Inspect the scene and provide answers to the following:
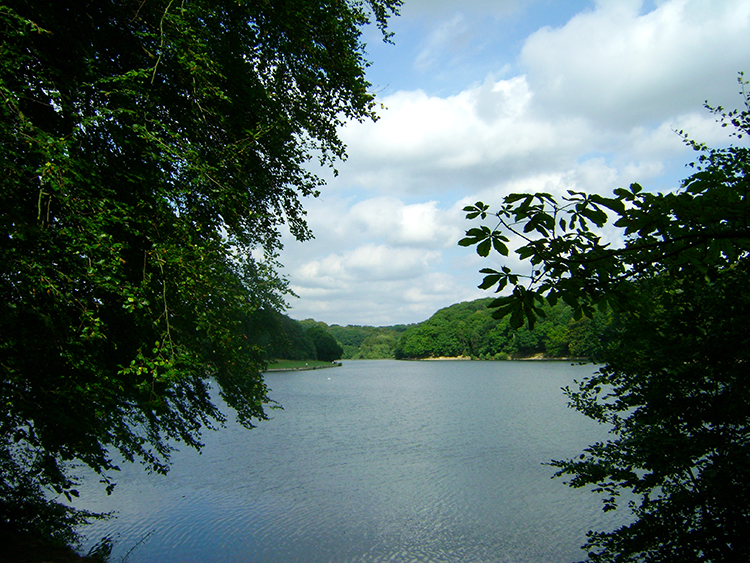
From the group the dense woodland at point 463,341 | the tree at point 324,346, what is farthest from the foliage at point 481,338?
the tree at point 324,346

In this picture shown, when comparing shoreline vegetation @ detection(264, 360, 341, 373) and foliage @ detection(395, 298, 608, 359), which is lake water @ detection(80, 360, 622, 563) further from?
foliage @ detection(395, 298, 608, 359)

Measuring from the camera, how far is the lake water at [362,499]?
9352 millimetres

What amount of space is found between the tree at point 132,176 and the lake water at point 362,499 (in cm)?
408

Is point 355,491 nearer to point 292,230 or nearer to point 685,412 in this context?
point 292,230

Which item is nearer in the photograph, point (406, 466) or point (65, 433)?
point (65, 433)

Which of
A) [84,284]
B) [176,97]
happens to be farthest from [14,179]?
[176,97]

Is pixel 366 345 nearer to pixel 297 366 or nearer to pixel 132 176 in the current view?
pixel 297 366

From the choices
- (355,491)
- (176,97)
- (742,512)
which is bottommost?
(355,491)

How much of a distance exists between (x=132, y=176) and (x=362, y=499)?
34.0 feet

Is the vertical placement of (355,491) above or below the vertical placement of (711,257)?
below

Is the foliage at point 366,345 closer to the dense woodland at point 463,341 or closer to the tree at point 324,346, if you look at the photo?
the dense woodland at point 463,341

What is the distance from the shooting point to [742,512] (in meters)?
4.96

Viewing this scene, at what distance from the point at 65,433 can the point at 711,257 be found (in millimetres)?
5233

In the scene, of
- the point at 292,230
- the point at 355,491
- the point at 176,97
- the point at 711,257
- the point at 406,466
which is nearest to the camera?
the point at 711,257
